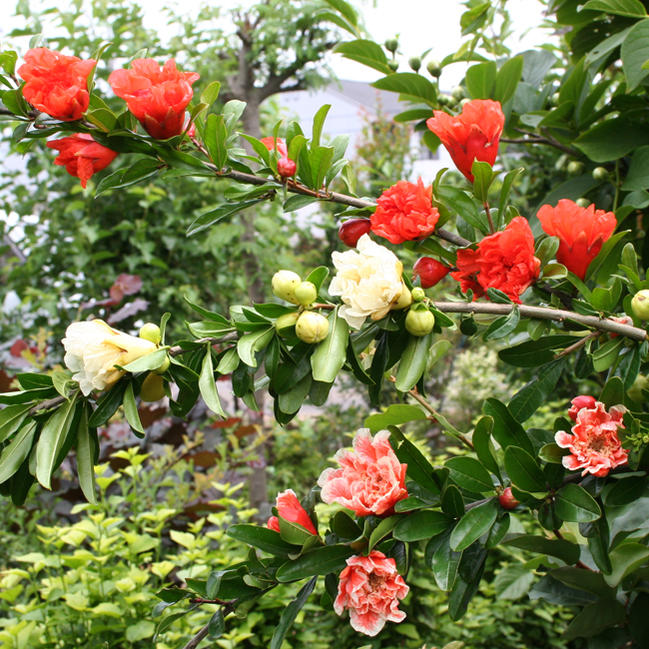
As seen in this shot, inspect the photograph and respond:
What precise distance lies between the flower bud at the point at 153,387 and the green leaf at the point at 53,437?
0.22 ft

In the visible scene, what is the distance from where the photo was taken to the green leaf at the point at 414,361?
0.59 meters

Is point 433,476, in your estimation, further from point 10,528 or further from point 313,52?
point 313,52

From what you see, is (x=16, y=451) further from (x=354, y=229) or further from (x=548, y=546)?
(x=548, y=546)

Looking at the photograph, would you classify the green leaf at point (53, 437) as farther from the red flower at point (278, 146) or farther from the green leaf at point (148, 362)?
the red flower at point (278, 146)

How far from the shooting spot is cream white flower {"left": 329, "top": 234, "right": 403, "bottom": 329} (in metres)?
0.57

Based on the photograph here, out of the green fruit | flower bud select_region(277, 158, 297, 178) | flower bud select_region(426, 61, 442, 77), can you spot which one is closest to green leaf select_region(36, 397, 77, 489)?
flower bud select_region(277, 158, 297, 178)

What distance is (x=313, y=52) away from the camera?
3199 millimetres

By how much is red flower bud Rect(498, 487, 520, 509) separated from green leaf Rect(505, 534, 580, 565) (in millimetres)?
105

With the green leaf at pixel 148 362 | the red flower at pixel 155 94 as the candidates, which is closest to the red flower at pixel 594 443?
the green leaf at pixel 148 362

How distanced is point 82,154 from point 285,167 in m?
0.22

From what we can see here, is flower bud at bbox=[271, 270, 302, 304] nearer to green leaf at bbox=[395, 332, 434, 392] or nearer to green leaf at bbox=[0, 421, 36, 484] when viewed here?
green leaf at bbox=[395, 332, 434, 392]

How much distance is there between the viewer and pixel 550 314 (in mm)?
642

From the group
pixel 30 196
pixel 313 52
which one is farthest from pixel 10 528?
pixel 313 52

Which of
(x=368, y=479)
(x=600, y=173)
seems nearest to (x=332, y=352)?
(x=368, y=479)
